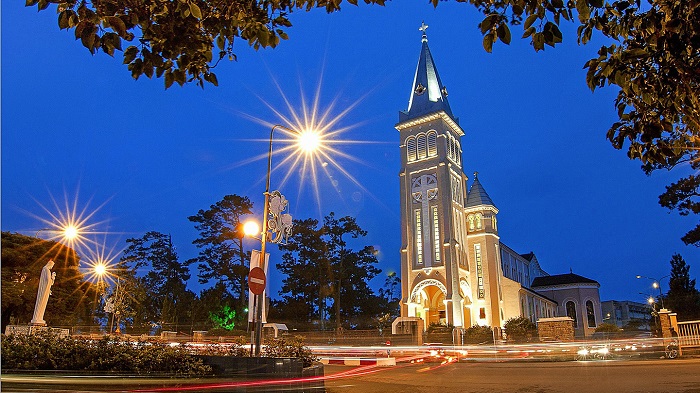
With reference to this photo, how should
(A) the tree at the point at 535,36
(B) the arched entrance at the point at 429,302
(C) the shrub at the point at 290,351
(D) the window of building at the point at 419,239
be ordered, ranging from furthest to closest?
(D) the window of building at the point at 419,239, (B) the arched entrance at the point at 429,302, (C) the shrub at the point at 290,351, (A) the tree at the point at 535,36

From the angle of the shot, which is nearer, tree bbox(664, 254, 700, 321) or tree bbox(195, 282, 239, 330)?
tree bbox(664, 254, 700, 321)

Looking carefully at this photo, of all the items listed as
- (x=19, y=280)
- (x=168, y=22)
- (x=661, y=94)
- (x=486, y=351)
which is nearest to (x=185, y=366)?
(x=168, y=22)

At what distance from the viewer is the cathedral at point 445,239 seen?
52125 millimetres

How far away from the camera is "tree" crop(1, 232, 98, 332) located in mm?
37344

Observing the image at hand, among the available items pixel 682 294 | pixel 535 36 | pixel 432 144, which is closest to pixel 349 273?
pixel 432 144

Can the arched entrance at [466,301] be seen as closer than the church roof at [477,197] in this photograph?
Yes

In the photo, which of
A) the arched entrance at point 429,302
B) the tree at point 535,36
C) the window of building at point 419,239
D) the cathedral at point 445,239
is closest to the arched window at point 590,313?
the cathedral at point 445,239

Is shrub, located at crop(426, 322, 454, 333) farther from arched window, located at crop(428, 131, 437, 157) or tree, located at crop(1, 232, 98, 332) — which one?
tree, located at crop(1, 232, 98, 332)

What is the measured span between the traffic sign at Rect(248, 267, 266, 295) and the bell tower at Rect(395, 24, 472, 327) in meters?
40.9

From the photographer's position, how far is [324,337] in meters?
40.1

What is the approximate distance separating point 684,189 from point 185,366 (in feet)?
116

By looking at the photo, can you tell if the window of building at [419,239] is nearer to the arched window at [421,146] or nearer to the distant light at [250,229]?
the arched window at [421,146]

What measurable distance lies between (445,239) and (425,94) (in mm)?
19988

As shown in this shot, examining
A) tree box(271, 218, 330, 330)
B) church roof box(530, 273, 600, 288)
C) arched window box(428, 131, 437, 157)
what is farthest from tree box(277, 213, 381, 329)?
church roof box(530, 273, 600, 288)
